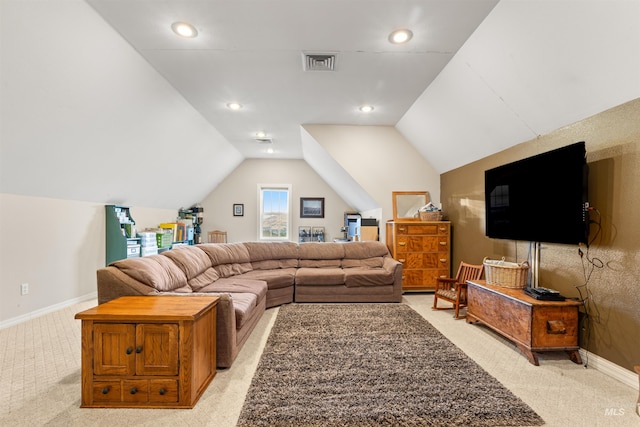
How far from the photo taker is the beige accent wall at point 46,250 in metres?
3.18

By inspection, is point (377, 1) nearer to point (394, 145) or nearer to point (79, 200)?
point (394, 145)

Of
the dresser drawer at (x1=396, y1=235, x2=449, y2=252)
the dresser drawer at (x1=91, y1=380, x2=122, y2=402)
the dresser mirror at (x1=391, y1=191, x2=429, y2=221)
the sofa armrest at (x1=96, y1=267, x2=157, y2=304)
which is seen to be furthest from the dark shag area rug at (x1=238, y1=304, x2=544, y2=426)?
the dresser mirror at (x1=391, y1=191, x2=429, y2=221)

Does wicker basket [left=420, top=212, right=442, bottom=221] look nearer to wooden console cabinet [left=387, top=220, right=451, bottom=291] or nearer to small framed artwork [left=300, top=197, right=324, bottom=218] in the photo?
wooden console cabinet [left=387, top=220, right=451, bottom=291]

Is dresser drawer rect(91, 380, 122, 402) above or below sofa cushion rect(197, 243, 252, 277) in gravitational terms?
below

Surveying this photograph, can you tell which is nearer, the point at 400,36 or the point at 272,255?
the point at 400,36

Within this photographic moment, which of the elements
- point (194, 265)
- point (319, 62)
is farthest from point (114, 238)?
point (319, 62)

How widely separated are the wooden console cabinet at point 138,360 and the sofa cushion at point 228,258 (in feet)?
6.94

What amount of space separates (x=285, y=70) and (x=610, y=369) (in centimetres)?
383

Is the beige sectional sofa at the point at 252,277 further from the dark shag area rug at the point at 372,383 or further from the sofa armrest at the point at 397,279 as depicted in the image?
the dark shag area rug at the point at 372,383

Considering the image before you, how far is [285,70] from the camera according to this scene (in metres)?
3.22

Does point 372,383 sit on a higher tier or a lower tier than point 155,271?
lower

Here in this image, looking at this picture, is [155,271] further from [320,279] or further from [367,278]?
[367,278]

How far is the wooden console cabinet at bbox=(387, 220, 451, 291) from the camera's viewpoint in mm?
4645

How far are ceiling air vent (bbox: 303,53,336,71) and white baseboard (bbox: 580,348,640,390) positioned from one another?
3.40 metres
